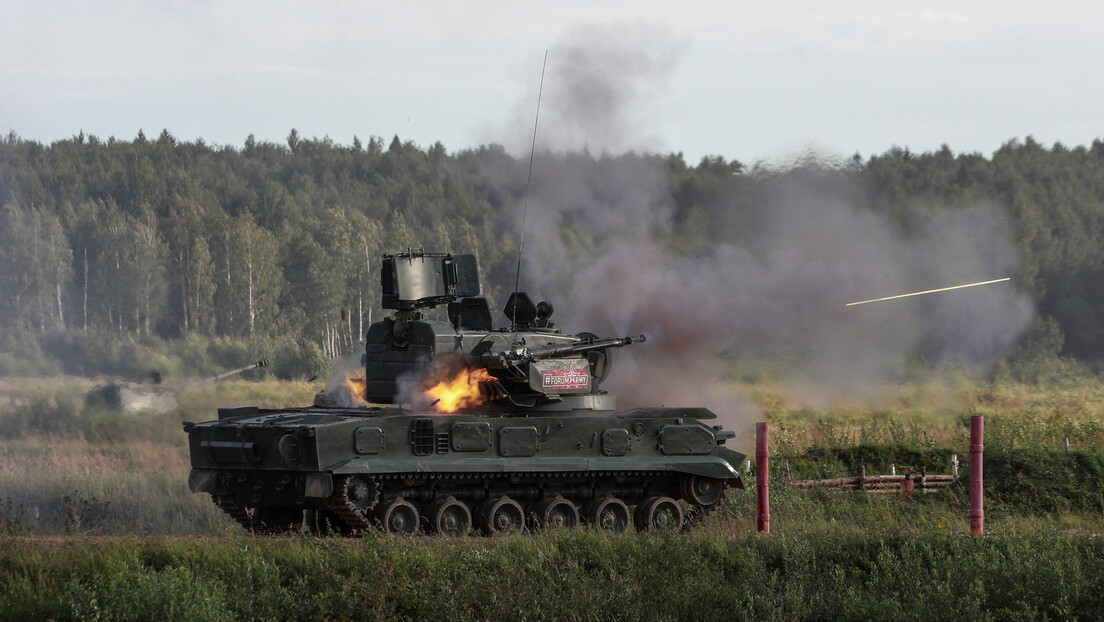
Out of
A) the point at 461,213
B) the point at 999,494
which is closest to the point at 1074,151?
the point at 461,213

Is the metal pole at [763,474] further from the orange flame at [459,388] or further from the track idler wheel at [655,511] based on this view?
the orange flame at [459,388]

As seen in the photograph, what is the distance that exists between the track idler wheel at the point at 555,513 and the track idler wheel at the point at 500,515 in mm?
224

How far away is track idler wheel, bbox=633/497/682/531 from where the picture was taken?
1794cm

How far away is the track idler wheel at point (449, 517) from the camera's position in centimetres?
1662

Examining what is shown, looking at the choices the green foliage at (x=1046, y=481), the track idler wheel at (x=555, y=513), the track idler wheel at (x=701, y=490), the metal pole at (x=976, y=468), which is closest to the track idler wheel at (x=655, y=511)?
the track idler wheel at (x=701, y=490)

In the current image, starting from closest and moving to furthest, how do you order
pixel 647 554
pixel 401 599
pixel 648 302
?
pixel 401 599 < pixel 647 554 < pixel 648 302

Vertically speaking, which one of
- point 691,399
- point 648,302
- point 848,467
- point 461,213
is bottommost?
point 848,467

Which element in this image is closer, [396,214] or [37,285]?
[37,285]

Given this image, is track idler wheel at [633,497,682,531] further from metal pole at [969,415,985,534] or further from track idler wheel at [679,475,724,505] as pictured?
metal pole at [969,415,985,534]

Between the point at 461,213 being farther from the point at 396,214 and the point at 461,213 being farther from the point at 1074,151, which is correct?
the point at 1074,151

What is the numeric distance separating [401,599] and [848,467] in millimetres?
13388

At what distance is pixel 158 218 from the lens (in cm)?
5434

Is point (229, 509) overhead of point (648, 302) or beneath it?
beneath

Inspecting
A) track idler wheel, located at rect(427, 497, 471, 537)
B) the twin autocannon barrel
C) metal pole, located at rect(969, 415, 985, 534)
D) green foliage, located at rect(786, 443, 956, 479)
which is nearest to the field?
metal pole, located at rect(969, 415, 985, 534)
